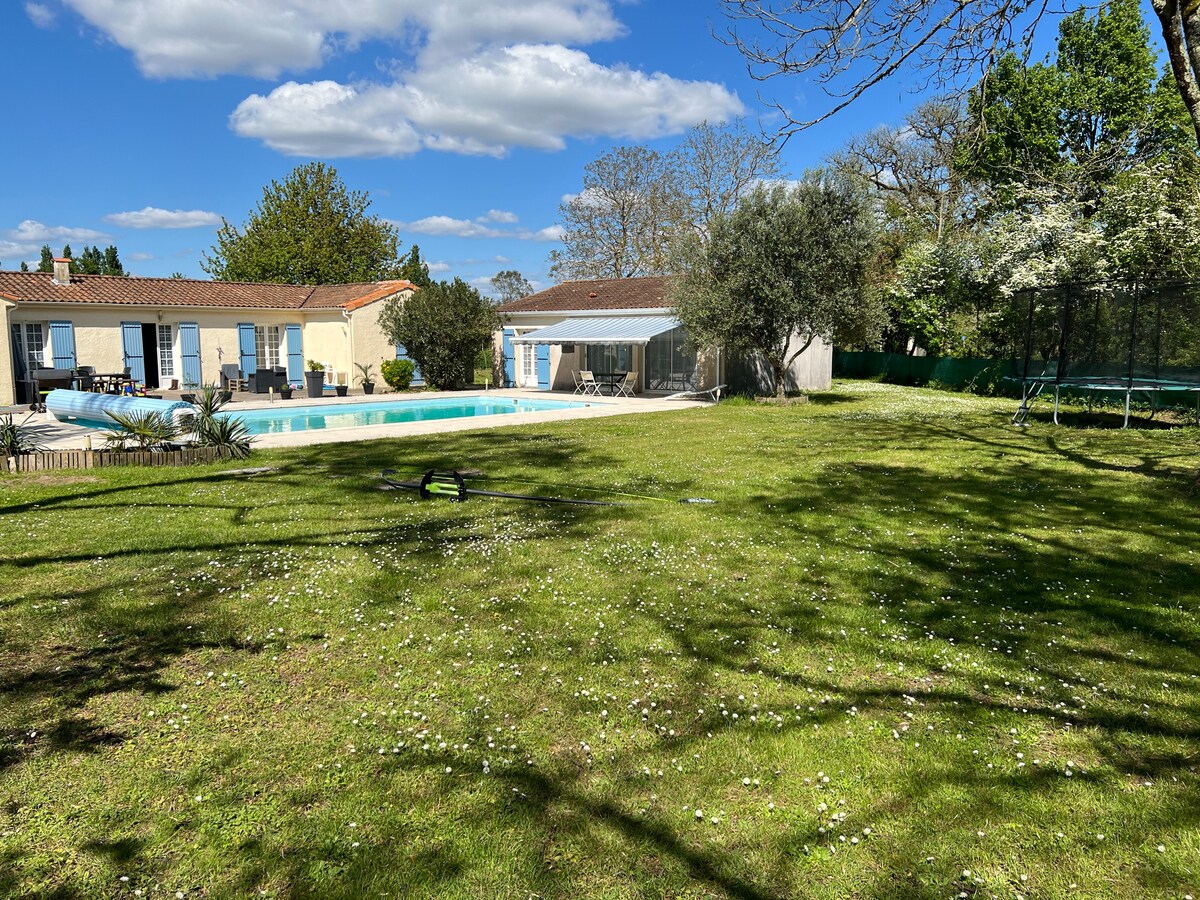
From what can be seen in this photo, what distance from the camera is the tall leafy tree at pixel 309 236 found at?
1661 inches

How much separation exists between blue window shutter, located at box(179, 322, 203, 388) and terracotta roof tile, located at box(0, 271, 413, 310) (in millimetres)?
932

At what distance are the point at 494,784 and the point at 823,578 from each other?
11.5 ft

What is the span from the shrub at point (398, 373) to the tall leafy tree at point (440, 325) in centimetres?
51

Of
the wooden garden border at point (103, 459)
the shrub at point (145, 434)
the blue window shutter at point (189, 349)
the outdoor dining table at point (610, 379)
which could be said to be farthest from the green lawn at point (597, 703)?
the blue window shutter at point (189, 349)

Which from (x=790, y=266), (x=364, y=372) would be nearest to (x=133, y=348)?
(x=364, y=372)

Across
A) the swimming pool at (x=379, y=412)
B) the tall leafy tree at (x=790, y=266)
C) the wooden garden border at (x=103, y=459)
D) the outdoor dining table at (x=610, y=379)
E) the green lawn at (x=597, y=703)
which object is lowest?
the green lawn at (x=597, y=703)

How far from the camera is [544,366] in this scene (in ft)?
99.2

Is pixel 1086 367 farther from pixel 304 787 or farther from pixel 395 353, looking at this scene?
pixel 395 353

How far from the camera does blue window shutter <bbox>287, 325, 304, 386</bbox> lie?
97.1ft

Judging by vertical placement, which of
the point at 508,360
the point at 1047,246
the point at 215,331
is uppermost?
the point at 1047,246

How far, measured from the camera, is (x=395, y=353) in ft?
96.8

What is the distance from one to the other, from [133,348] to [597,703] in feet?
85.3

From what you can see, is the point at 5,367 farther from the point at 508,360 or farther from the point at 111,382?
the point at 508,360

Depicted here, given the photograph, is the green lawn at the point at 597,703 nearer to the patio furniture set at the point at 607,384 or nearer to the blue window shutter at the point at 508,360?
the patio furniture set at the point at 607,384
